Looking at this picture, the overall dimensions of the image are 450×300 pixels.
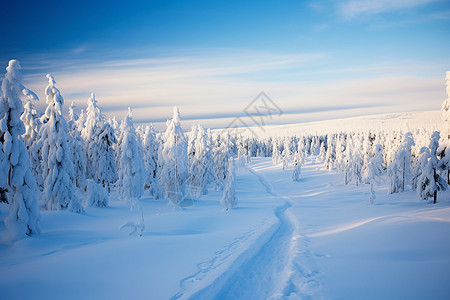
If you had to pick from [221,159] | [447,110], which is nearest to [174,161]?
[221,159]

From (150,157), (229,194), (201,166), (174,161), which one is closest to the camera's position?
(229,194)

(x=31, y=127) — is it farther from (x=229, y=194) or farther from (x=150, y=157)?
(x=229, y=194)

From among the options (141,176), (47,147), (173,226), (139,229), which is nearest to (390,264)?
(139,229)

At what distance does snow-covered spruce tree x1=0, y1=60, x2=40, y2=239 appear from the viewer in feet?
43.3

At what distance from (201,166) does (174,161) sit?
45.5ft

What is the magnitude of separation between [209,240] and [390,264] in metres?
9.16

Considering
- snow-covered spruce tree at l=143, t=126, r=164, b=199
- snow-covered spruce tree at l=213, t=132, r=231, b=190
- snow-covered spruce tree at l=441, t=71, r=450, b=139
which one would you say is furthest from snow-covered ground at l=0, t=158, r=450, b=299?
snow-covered spruce tree at l=213, t=132, r=231, b=190

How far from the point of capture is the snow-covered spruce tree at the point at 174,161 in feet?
109

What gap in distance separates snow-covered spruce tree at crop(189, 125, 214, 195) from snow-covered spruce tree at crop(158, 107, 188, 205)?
11.0 metres

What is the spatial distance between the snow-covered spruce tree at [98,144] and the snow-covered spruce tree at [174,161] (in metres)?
7.26

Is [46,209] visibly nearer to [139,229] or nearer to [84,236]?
[84,236]

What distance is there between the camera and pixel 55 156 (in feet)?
66.1

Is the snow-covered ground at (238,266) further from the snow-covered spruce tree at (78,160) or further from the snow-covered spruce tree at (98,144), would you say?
the snow-covered spruce tree at (98,144)

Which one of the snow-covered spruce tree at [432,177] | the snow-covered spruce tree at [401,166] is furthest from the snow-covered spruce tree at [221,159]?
the snow-covered spruce tree at [432,177]
